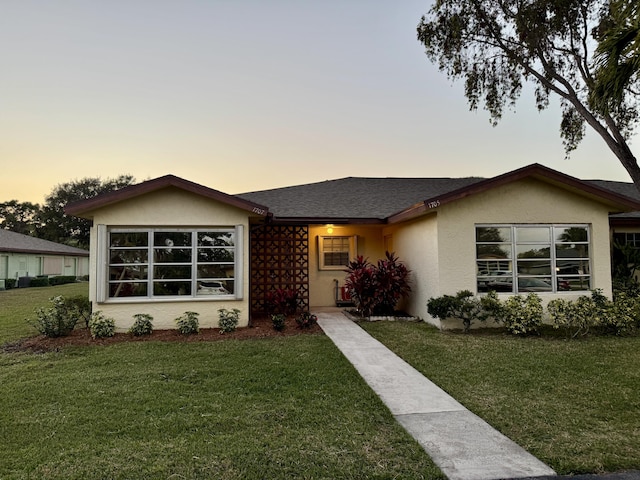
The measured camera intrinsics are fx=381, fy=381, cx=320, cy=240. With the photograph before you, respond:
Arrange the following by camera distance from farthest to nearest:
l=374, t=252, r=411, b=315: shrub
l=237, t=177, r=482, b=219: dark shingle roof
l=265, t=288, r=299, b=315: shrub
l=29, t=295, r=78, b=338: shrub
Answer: l=237, t=177, r=482, b=219: dark shingle roof, l=265, t=288, r=299, b=315: shrub, l=374, t=252, r=411, b=315: shrub, l=29, t=295, r=78, b=338: shrub

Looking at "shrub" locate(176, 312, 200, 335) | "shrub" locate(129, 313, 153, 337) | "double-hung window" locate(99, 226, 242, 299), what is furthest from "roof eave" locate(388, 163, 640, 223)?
"shrub" locate(129, 313, 153, 337)

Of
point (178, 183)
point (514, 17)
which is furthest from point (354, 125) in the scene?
point (178, 183)

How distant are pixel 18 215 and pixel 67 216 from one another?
1285 cm

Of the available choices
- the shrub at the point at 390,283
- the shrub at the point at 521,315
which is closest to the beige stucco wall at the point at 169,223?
the shrub at the point at 390,283

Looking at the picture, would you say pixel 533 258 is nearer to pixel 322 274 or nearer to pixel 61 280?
pixel 322 274

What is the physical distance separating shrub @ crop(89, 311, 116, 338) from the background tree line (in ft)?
149

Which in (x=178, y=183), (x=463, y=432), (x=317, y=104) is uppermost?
(x=317, y=104)

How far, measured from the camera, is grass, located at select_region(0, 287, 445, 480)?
Result: 3.19m

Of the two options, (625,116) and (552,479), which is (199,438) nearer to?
(552,479)

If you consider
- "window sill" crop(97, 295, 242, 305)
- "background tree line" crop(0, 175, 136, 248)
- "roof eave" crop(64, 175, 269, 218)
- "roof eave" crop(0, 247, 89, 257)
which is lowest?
"window sill" crop(97, 295, 242, 305)

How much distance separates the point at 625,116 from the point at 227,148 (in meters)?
13.7

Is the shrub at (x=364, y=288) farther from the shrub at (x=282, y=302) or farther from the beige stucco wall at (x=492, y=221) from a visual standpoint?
the shrub at (x=282, y=302)

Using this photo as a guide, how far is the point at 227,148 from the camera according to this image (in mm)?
14930

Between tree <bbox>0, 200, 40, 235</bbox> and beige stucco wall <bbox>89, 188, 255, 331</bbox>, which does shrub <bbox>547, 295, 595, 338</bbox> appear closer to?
beige stucco wall <bbox>89, 188, 255, 331</bbox>
